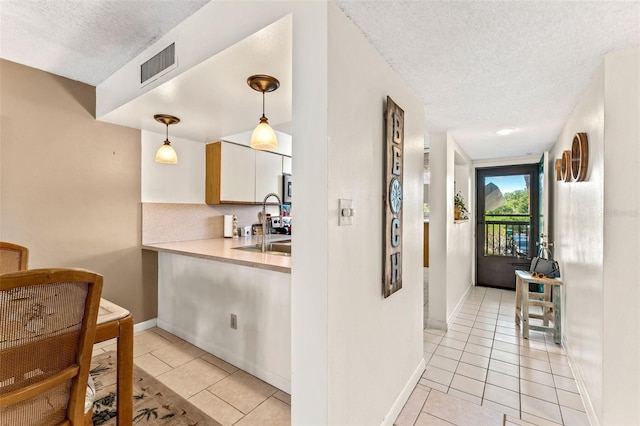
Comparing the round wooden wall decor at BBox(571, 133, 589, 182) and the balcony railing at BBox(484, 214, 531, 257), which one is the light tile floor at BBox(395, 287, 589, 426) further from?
the balcony railing at BBox(484, 214, 531, 257)

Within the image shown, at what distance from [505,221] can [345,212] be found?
467 cm

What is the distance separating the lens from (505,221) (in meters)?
4.91

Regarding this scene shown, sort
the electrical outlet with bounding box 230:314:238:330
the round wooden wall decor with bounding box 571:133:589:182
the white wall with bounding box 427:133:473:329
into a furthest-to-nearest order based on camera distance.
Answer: the white wall with bounding box 427:133:473:329 → the electrical outlet with bounding box 230:314:238:330 → the round wooden wall decor with bounding box 571:133:589:182

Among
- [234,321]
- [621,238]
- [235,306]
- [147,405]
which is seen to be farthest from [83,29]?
[621,238]

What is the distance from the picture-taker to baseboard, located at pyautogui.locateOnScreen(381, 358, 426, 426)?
5.79 feet

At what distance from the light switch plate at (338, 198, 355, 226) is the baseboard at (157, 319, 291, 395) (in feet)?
4.57

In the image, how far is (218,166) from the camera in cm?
344

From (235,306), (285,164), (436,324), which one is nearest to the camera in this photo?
(235,306)

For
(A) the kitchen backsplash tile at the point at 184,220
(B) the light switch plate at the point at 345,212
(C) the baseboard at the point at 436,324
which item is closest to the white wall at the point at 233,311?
(A) the kitchen backsplash tile at the point at 184,220

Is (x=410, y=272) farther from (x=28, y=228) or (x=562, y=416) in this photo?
(x=28, y=228)

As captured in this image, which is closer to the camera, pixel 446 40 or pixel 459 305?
pixel 446 40

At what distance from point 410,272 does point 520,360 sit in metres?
1.48

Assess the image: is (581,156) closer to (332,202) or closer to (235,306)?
(332,202)

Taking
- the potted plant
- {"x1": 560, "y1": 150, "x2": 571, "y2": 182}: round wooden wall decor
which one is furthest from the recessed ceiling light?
the potted plant
